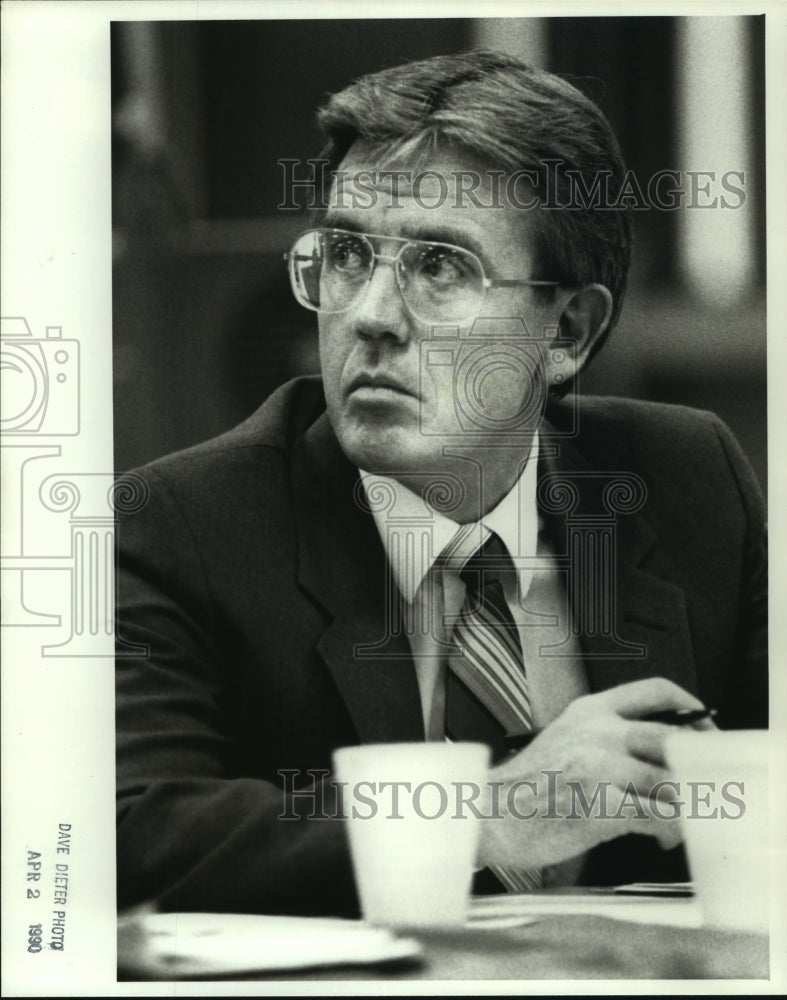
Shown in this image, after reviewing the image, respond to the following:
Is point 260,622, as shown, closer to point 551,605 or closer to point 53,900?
point 551,605

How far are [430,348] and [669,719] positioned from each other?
1.33 m

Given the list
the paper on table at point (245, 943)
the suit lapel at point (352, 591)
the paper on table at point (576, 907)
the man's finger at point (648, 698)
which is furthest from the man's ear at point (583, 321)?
the paper on table at point (245, 943)

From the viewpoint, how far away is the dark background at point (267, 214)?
10.6 ft

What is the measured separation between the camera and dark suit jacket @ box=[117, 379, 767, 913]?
10.5 ft

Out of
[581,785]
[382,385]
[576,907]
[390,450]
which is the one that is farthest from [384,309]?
[576,907]

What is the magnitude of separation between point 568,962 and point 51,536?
2.05 m

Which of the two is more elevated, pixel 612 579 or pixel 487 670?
pixel 612 579

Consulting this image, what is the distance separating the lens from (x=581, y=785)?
320 centimetres

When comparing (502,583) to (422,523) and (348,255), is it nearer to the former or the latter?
(422,523)

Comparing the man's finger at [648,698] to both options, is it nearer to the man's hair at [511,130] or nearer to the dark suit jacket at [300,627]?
the dark suit jacket at [300,627]

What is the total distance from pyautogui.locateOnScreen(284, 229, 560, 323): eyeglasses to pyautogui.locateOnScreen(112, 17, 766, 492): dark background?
0.10 m

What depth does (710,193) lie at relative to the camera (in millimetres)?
3270

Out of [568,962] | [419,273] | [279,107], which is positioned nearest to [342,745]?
[568,962]

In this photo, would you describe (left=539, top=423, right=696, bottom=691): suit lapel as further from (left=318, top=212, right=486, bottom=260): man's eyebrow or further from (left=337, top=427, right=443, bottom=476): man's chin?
(left=318, top=212, right=486, bottom=260): man's eyebrow
